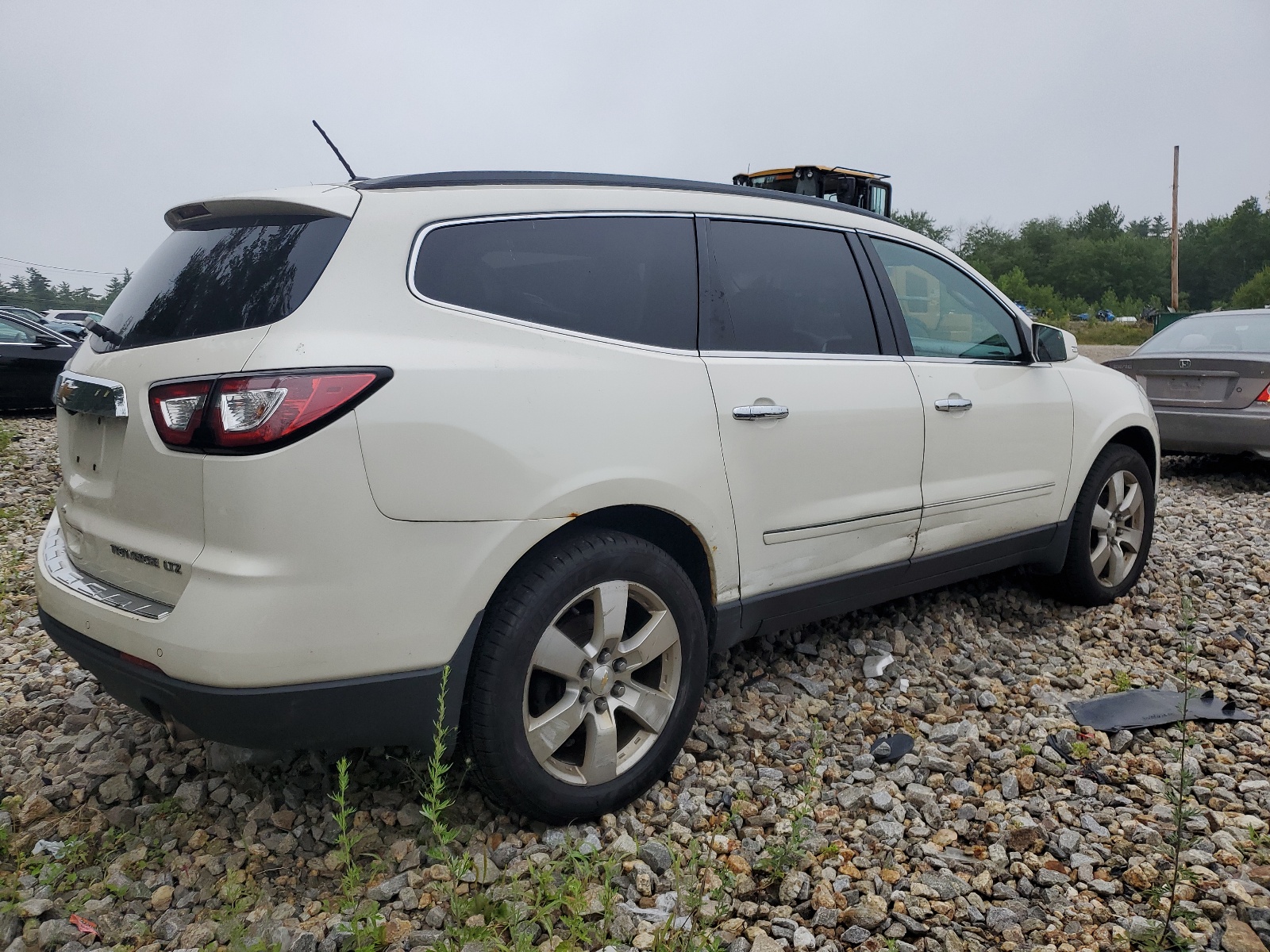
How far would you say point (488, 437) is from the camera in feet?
7.71

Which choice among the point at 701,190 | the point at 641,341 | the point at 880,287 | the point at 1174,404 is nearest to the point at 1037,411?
the point at 880,287

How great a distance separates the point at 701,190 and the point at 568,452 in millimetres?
1213

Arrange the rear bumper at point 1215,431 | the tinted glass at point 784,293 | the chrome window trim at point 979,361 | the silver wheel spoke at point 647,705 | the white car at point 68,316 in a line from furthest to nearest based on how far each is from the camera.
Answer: the white car at point 68,316 < the rear bumper at point 1215,431 < the chrome window trim at point 979,361 < the tinted glass at point 784,293 < the silver wheel spoke at point 647,705

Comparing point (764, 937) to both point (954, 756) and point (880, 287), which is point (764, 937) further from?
point (880, 287)

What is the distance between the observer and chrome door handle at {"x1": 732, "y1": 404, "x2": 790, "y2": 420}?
2.94 meters

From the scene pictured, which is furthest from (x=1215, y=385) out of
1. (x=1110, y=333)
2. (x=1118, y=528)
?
(x=1110, y=333)

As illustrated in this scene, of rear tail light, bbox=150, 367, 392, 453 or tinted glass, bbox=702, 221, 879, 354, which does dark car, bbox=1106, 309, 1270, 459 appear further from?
rear tail light, bbox=150, 367, 392, 453

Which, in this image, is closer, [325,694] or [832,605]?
[325,694]

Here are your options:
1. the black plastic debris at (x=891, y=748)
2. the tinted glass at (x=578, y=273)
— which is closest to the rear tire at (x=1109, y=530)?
the black plastic debris at (x=891, y=748)

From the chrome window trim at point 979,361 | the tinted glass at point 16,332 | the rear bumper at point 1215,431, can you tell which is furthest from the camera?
the tinted glass at point 16,332

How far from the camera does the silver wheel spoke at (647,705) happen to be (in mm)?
2740

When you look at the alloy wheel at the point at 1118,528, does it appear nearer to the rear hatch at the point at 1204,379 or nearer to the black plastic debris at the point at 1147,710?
the black plastic debris at the point at 1147,710

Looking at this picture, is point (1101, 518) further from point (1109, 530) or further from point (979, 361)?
point (979, 361)

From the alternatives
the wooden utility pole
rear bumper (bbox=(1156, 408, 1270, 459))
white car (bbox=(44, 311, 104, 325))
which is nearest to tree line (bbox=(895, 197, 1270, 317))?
the wooden utility pole
